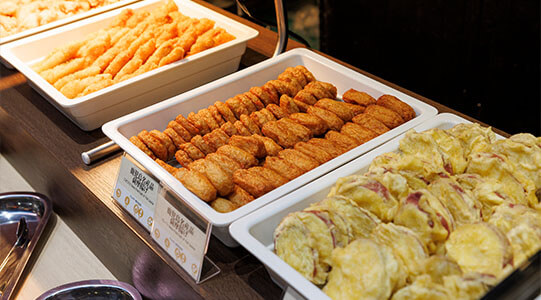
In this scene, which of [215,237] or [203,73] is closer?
[215,237]

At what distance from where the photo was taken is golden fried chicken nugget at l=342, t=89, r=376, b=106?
177cm

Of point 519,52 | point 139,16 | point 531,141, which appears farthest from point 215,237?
point 519,52

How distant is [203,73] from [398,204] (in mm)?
1145

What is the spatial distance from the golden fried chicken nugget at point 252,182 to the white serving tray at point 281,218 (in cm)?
10

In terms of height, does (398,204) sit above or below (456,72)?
above

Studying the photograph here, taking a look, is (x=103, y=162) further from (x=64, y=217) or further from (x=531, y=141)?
(x=531, y=141)

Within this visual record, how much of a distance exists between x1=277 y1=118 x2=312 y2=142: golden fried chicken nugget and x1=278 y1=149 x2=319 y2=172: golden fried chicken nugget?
10 centimetres

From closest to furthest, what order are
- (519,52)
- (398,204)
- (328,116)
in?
(398,204)
(328,116)
(519,52)

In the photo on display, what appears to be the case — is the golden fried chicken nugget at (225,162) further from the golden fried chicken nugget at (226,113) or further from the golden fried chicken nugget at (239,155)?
the golden fried chicken nugget at (226,113)

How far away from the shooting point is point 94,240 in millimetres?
1737

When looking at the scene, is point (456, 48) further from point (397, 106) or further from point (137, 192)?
point (137, 192)

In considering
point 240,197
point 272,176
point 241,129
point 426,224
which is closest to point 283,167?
point 272,176

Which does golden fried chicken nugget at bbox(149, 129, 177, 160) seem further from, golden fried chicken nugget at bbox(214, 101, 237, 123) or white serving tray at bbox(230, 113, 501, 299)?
white serving tray at bbox(230, 113, 501, 299)

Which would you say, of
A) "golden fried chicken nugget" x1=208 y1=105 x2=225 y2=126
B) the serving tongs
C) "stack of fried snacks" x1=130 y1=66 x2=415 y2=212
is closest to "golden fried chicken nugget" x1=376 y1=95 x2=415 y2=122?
"stack of fried snacks" x1=130 y1=66 x2=415 y2=212
